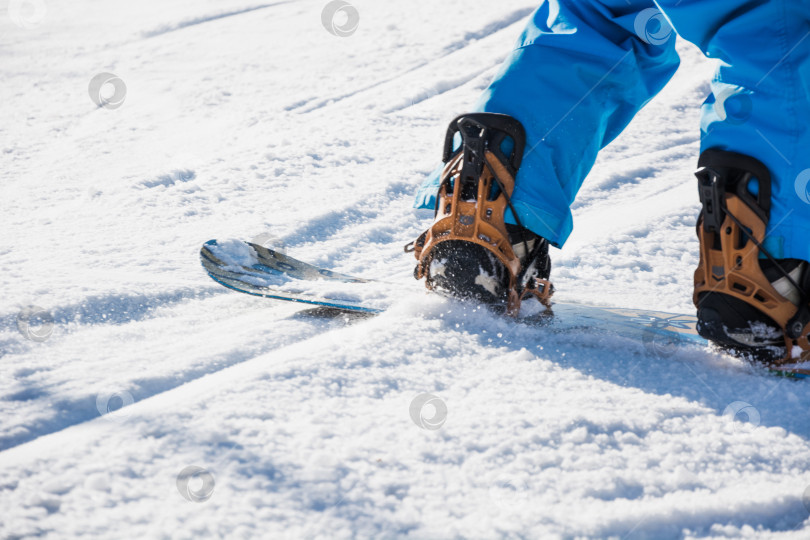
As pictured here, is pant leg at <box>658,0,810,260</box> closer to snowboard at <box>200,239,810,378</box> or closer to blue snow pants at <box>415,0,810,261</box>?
blue snow pants at <box>415,0,810,261</box>

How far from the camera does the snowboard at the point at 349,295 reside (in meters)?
1.71

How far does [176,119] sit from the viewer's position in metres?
3.98

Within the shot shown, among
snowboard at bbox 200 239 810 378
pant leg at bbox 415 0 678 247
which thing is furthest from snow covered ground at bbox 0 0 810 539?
pant leg at bbox 415 0 678 247

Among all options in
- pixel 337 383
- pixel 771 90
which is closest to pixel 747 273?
pixel 771 90

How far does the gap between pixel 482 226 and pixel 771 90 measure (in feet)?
2.23

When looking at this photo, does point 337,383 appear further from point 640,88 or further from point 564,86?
point 640,88

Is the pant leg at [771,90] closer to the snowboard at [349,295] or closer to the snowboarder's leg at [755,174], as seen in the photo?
the snowboarder's leg at [755,174]

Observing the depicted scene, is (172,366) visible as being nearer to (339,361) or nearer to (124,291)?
(339,361)

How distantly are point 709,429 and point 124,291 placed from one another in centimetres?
147

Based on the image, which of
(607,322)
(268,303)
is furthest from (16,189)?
(607,322)

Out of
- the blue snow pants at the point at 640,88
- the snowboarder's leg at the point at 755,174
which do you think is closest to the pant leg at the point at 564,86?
the blue snow pants at the point at 640,88

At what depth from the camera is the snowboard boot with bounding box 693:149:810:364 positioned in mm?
1450

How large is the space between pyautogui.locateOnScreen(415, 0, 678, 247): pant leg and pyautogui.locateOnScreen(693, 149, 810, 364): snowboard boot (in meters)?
0.34

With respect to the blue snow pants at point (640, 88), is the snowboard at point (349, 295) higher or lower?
lower
